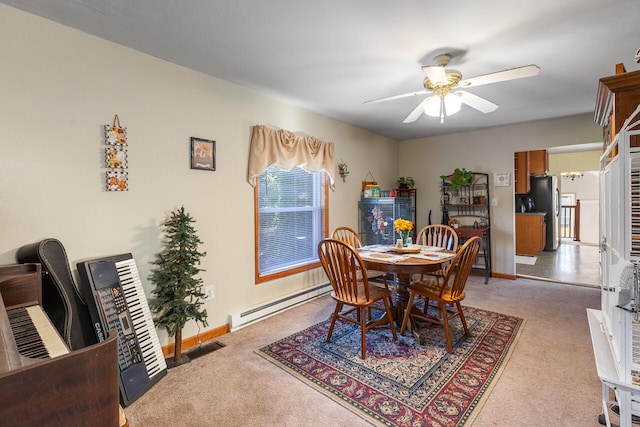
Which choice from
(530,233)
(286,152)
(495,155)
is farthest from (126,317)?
(530,233)

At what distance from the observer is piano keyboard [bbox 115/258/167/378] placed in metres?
2.04

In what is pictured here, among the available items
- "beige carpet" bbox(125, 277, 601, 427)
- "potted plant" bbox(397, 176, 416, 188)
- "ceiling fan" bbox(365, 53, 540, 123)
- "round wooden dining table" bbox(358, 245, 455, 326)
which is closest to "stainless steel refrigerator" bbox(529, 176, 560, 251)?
"potted plant" bbox(397, 176, 416, 188)

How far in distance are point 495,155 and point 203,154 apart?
4.29 meters

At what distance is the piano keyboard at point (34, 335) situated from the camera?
922 millimetres

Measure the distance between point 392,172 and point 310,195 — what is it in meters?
2.20

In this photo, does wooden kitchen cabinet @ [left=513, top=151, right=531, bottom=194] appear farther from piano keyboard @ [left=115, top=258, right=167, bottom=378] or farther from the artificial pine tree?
piano keyboard @ [left=115, top=258, right=167, bottom=378]

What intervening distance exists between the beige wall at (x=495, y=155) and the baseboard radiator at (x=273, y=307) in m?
2.65

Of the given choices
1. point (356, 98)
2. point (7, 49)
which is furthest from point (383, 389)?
point (7, 49)

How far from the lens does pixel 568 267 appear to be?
5.38 metres

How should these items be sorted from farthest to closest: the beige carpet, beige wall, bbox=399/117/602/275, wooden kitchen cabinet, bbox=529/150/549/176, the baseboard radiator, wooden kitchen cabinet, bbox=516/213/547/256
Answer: wooden kitchen cabinet, bbox=516/213/547/256, wooden kitchen cabinet, bbox=529/150/549/176, beige wall, bbox=399/117/602/275, the baseboard radiator, the beige carpet

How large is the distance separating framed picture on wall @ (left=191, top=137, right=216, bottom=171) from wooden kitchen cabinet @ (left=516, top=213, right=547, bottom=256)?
21.4 ft

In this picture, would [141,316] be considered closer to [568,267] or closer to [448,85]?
[448,85]

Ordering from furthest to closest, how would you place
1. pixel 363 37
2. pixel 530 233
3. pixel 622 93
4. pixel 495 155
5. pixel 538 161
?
pixel 530 233 < pixel 538 161 < pixel 495 155 < pixel 363 37 < pixel 622 93

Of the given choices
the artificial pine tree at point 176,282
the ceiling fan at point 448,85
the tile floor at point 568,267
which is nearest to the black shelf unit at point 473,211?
the tile floor at point 568,267
